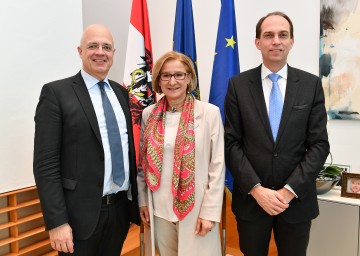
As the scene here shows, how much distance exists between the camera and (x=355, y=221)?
213cm

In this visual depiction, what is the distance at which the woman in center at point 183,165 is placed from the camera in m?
1.63

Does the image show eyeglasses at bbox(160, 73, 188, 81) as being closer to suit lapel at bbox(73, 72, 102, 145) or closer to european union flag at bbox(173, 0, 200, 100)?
suit lapel at bbox(73, 72, 102, 145)

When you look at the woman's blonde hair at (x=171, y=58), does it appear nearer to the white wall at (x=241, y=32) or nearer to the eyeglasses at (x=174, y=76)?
the eyeglasses at (x=174, y=76)

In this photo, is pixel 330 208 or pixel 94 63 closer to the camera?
pixel 94 63

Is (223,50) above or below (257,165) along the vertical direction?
above

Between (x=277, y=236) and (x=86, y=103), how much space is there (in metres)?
1.13

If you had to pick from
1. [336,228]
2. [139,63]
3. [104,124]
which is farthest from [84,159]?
[336,228]

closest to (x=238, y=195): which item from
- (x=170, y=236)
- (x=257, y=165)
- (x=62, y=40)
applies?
(x=257, y=165)

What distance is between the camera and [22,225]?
212cm

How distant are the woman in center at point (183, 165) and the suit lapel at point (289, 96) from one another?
293 mm

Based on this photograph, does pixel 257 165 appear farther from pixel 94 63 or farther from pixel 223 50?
pixel 223 50

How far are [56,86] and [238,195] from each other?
1019 millimetres

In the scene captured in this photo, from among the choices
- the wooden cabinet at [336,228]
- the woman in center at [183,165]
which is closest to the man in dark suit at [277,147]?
the woman in center at [183,165]

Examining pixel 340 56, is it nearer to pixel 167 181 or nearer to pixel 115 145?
pixel 167 181
